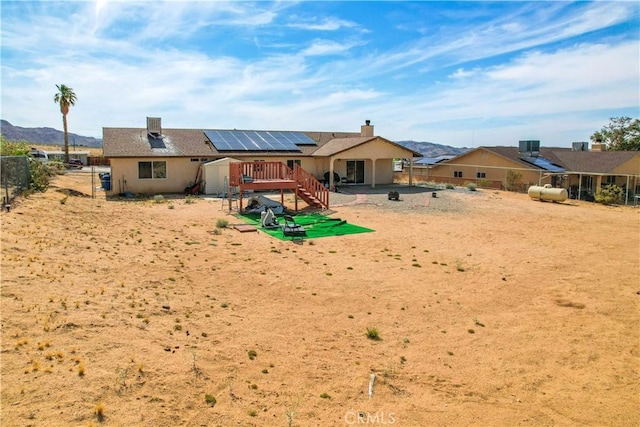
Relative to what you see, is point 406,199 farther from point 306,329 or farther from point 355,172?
point 306,329

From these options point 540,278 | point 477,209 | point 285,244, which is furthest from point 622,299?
point 477,209

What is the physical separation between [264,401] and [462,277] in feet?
23.4

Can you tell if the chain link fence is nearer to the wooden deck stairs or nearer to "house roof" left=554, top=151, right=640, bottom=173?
the wooden deck stairs

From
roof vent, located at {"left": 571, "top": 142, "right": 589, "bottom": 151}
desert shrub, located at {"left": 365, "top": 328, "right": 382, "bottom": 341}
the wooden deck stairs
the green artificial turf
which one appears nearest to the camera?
desert shrub, located at {"left": 365, "top": 328, "right": 382, "bottom": 341}

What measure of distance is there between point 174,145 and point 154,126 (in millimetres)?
2629

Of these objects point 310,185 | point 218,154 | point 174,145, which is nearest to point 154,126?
point 174,145

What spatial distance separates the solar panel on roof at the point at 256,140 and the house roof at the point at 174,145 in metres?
0.45

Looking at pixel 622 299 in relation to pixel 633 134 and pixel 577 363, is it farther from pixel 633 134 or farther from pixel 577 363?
pixel 633 134

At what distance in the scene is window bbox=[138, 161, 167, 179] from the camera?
87.4 ft

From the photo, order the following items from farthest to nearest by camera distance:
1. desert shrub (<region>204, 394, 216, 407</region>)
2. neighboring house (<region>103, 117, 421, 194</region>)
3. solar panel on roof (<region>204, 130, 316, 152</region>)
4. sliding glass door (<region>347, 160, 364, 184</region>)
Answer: sliding glass door (<region>347, 160, 364, 184</region>) < solar panel on roof (<region>204, 130, 316, 152</region>) < neighboring house (<region>103, 117, 421, 194</region>) < desert shrub (<region>204, 394, 216, 407</region>)

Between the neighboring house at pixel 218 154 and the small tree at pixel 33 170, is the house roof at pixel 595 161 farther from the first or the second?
Answer: the small tree at pixel 33 170

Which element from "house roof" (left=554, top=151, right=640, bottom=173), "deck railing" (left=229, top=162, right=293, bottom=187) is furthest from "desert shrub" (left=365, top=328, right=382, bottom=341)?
"house roof" (left=554, top=151, right=640, bottom=173)

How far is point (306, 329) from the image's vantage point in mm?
7930

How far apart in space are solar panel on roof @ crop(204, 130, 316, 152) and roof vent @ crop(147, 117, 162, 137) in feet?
10.6
